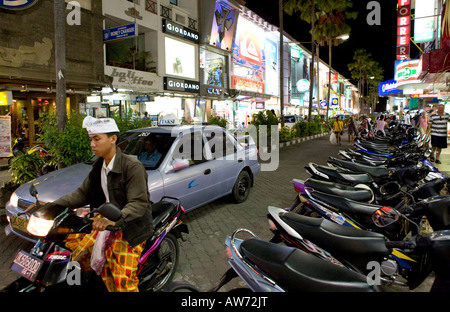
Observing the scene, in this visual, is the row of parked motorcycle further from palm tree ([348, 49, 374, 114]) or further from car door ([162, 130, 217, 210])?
palm tree ([348, 49, 374, 114])

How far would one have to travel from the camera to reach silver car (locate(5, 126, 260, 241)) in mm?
4027

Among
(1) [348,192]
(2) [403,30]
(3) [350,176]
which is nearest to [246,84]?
(2) [403,30]

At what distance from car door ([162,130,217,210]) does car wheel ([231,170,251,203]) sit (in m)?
0.84

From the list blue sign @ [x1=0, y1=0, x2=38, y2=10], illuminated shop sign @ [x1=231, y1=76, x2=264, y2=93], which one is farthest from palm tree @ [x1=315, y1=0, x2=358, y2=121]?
blue sign @ [x1=0, y1=0, x2=38, y2=10]

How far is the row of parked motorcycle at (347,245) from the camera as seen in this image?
1.95m

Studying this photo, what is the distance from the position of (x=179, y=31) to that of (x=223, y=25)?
6321 millimetres

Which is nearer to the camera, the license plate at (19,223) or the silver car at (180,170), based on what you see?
the license plate at (19,223)

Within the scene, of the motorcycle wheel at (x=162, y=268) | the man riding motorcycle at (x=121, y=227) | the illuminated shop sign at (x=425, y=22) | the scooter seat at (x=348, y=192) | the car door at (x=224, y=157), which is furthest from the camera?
the illuminated shop sign at (x=425, y=22)

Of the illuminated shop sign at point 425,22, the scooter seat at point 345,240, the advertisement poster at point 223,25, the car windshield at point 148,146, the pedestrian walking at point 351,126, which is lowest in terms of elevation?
the scooter seat at point 345,240

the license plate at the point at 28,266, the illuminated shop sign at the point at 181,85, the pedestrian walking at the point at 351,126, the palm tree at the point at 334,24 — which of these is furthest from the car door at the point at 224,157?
the palm tree at the point at 334,24

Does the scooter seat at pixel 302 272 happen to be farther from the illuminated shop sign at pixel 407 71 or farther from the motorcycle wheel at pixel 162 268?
the illuminated shop sign at pixel 407 71

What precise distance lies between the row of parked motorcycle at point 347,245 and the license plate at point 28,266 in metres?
1.27
